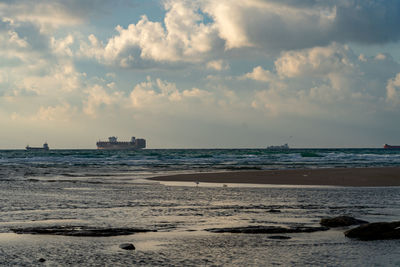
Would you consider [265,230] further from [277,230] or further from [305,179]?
[305,179]

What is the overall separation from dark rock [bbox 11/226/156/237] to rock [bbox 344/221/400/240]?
5218 millimetres

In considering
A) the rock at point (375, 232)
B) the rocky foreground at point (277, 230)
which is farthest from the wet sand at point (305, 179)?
the rock at point (375, 232)

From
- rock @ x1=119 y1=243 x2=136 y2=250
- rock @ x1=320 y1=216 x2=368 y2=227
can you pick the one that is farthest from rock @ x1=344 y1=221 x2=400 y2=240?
rock @ x1=119 y1=243 x2=136 y2=250

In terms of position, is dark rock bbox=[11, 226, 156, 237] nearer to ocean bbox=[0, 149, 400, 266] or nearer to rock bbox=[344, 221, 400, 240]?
ocean bbox=[0, 149, 400, 266]

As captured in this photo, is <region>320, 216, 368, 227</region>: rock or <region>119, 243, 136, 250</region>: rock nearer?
<region>119, 243, 136, 250</region>: rock

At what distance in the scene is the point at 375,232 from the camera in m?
11.2

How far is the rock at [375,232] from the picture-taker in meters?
11.1

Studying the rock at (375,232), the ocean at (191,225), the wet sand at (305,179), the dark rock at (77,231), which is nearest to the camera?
the ocean at (191,225)

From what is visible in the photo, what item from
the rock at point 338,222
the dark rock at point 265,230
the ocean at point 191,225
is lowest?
the ocean at point 191,225

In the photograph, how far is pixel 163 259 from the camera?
895 cm

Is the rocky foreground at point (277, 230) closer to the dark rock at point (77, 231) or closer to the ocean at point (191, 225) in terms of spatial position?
the dark rock at point (77, 231)

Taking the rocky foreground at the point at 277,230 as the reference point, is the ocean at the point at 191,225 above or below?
below

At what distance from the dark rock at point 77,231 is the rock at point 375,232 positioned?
522cm

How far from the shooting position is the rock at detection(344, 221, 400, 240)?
11.1 m
